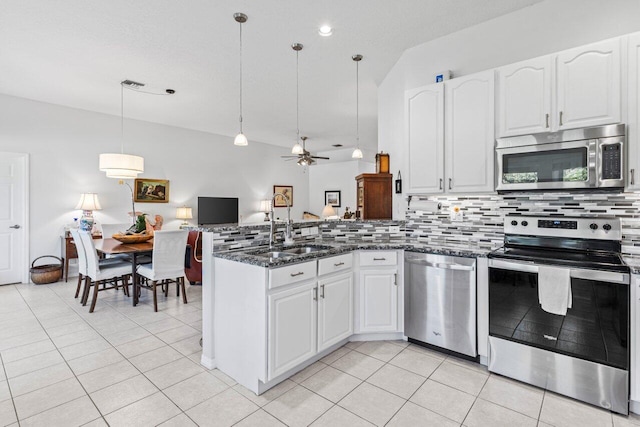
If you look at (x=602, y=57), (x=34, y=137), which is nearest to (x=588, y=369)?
(x=602, y=57)

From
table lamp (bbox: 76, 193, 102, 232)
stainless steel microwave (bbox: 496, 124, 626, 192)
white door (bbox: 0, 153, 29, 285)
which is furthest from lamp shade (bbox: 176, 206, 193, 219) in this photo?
stainless steel microwave (bbox: 496, 124, 626, 192)

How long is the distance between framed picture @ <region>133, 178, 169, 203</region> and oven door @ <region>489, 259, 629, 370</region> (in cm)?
614

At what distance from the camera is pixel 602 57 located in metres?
2.20

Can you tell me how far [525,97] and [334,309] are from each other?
2260 mm

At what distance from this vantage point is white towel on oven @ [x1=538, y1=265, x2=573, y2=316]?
2.02m

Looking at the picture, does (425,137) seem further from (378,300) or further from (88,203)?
(88,203)

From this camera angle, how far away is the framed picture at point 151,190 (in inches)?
243

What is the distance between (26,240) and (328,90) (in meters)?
5.31

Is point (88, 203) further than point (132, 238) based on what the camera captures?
Yes

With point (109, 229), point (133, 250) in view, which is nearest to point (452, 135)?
point (133, 250)

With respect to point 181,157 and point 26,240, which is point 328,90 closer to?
point 181,157

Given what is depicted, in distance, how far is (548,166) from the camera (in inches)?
94.0

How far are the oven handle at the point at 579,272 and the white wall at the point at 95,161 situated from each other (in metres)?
6.25

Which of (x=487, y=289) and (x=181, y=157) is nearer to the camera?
(x=487, y=289)
